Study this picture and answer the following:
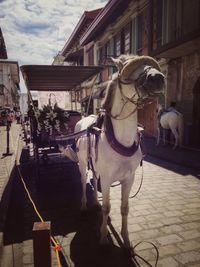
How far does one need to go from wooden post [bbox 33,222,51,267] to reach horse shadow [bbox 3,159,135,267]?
48.1 inches

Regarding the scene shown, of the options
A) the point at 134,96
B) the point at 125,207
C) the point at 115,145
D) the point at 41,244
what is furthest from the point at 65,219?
the point at 134,96

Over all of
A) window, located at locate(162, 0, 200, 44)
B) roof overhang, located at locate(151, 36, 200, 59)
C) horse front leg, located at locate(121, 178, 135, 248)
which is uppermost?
window, located at locate(162, 0, 200, 44)

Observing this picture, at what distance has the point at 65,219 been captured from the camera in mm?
4344

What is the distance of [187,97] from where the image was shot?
1144cm

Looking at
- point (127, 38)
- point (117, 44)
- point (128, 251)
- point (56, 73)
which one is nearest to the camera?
point (128, 251)

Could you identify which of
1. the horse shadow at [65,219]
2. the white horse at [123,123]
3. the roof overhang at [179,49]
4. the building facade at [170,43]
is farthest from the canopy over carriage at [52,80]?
the roof overhang at [179,49]

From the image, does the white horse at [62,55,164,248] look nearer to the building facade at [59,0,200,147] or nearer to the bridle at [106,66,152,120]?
the bridle at [106,66,152,120]

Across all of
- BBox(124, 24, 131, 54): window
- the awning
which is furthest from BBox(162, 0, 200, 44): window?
the awning

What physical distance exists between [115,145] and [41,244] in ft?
5.02

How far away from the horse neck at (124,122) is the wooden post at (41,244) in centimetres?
153

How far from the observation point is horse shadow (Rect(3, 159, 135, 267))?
3.27 meters

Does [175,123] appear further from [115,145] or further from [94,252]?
→ [94,252]

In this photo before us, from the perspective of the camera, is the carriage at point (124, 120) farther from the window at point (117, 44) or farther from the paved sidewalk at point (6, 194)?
the window at point (117, 44)

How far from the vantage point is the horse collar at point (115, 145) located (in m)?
3.16
